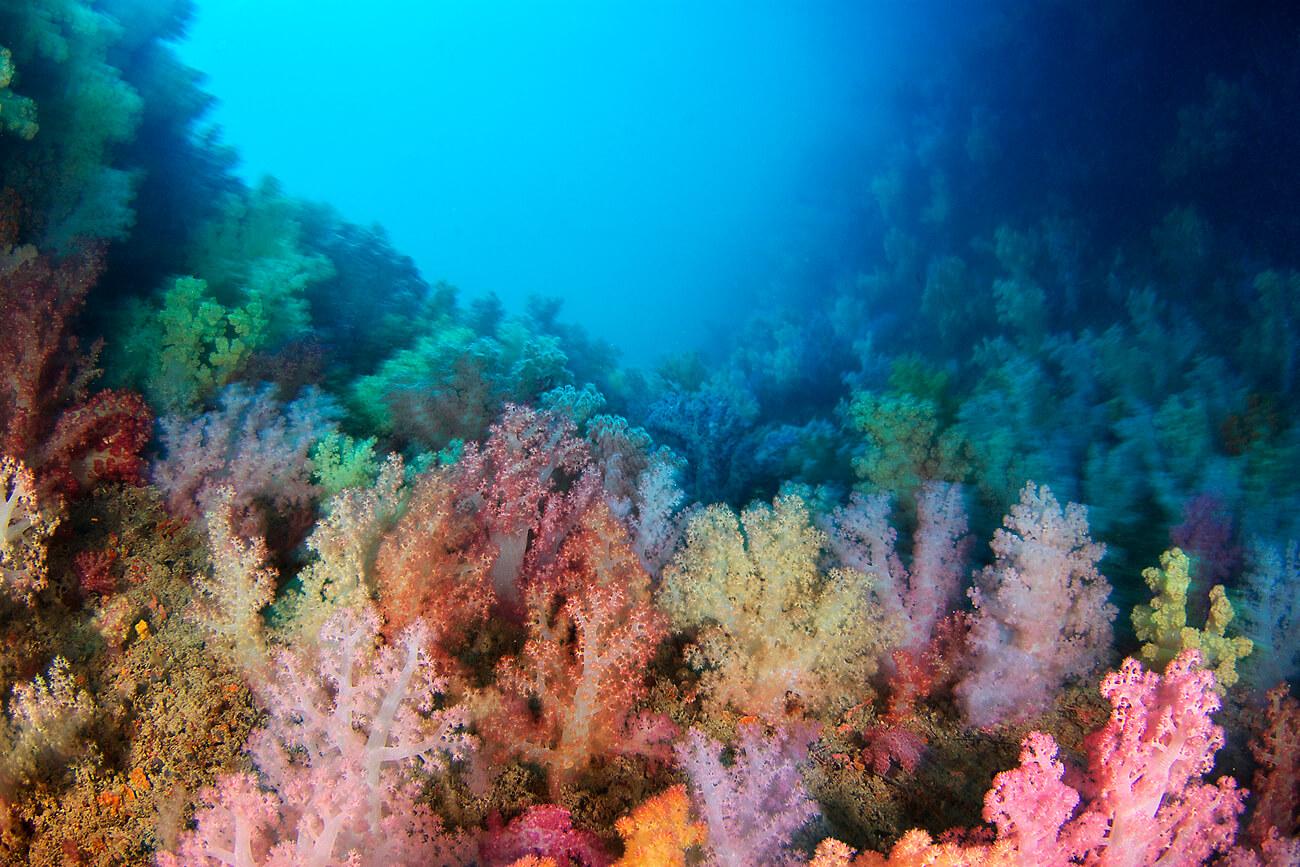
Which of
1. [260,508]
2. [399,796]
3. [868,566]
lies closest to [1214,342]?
[868,566]

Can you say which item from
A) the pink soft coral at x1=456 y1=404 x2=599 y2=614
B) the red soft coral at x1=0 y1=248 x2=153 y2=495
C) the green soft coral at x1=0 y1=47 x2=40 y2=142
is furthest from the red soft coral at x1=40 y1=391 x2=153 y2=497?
the green soft coral at x1=0 y1=47 x2=40 y2=142

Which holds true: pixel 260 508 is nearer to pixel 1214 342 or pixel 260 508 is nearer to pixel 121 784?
pixel 121 784

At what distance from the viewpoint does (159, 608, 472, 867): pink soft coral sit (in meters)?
2.27

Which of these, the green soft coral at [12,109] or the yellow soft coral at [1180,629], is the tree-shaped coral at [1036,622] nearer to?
the yellow soft coral at [1180,629]

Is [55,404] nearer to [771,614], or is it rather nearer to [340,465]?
[340,465]

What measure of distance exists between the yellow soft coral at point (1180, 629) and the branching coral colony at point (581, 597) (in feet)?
0.06

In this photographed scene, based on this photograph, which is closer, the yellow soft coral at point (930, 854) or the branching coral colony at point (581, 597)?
the yellow soft coral at point (930, 854)

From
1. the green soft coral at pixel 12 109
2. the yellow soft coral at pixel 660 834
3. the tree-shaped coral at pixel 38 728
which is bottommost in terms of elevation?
the tree-shaped coral at pixel 38 728

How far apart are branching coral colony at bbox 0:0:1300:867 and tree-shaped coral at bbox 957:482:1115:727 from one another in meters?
0.02

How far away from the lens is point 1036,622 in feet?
10.3

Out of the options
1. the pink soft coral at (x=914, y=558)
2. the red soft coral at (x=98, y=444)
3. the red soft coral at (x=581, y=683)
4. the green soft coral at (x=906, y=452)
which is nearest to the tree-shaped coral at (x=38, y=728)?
the red soft coral at (x=98, y=444)

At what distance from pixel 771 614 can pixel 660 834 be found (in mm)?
1245

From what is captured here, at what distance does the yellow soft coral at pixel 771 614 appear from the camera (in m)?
3.13

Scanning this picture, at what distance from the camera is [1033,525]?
10.8ft
